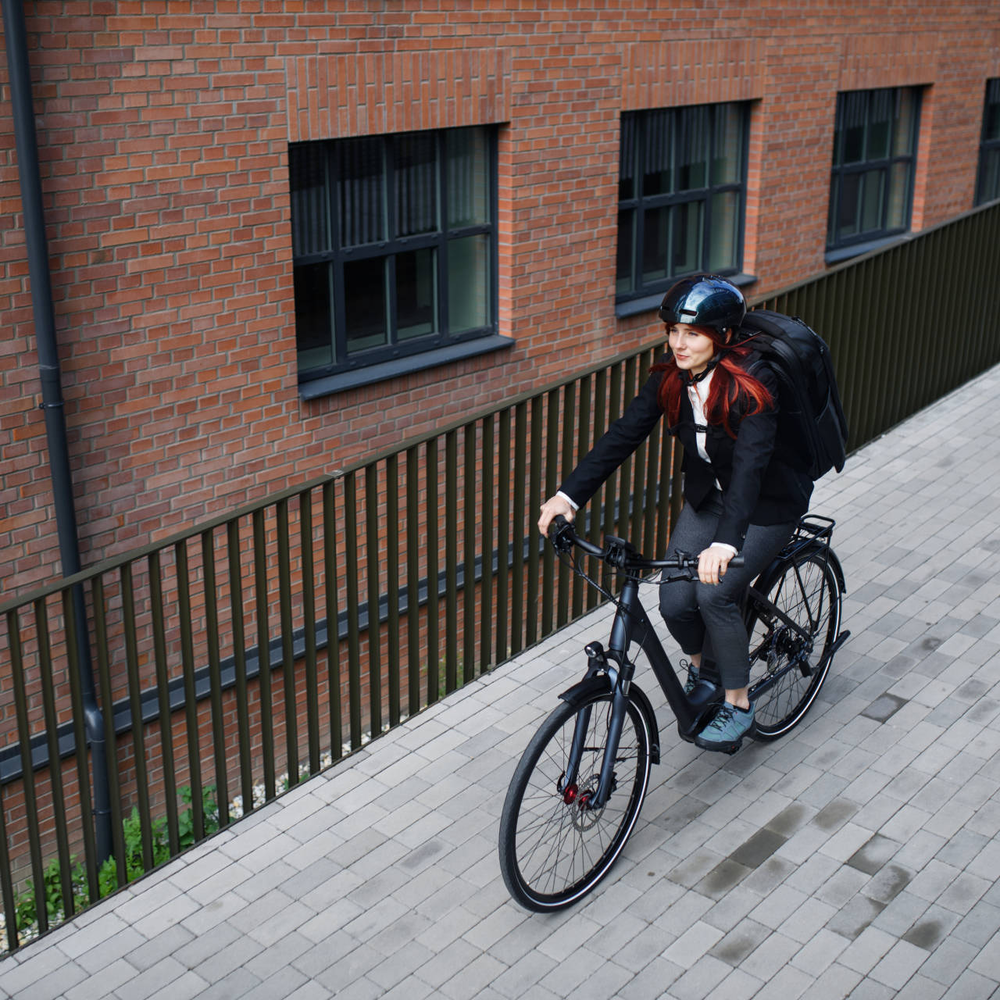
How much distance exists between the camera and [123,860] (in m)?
4.53

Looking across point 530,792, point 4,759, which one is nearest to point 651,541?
point 530,792

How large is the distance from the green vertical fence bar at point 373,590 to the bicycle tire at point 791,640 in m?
1.47

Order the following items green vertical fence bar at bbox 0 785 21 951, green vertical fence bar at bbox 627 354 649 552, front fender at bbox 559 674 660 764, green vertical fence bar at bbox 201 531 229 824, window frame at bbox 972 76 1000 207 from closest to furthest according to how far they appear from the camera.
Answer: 1. front fender at bbox 559 674 660 764
2. green vertical fence bar at bbox 0 785 21 951
3. green vertical fence bar at bbox 201 531 229 824
4. green vertical fence bar at bbox 627 354 649 552
5. window frame at bbox 972 76 1000 207

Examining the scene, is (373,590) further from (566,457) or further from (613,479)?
(613,479)

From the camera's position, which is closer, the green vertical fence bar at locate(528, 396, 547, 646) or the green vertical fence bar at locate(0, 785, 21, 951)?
the green vertical fence bar at locate(0, 785, 21, 951)

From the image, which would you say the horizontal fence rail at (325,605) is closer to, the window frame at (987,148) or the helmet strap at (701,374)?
the helmet strap at (701,374)

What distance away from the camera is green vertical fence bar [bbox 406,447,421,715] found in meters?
5.41

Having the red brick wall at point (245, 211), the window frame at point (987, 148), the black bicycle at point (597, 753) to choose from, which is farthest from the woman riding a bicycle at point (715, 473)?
the window frame at point (987, 148)

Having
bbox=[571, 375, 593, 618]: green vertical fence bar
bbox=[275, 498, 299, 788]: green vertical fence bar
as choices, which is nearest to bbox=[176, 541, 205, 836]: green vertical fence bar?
bbox=[275, 498, 299, 788]: green vertical fence bar

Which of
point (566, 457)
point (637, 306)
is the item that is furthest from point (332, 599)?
point (637, 306)

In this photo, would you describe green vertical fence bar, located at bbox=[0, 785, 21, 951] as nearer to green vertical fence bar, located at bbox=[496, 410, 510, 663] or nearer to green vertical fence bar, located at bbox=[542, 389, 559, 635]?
green vertical fence bar, located at bbox=[496, 410, 510, 663]

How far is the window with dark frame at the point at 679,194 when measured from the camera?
10.3 meters

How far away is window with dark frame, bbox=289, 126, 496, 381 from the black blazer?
4040 mm

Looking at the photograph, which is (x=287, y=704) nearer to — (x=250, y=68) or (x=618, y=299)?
(x=250, y=68)
